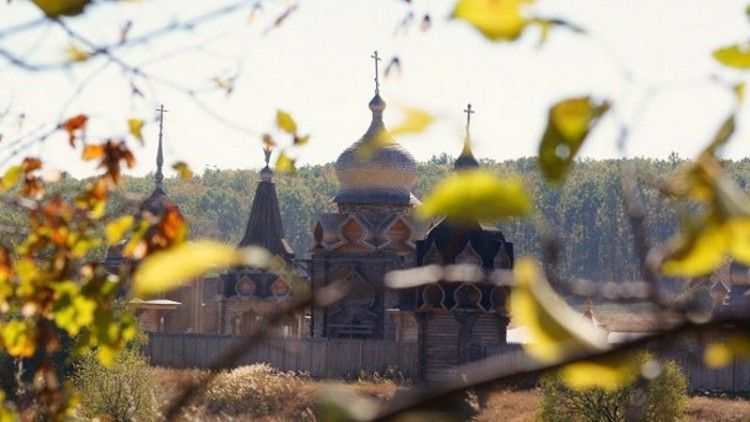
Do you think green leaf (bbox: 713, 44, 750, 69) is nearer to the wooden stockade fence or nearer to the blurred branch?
the blurred branch

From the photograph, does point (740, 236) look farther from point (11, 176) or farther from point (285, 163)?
point (285, 163)

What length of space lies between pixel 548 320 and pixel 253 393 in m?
23.4

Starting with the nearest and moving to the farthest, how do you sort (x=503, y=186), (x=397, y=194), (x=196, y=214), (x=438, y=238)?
(x=503, y=186)
(x=438, y=238)
(x=397, y=194)
(x=196, y=214)

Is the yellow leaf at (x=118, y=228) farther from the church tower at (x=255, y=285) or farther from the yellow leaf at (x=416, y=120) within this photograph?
the church tower at (x=255, y=285)

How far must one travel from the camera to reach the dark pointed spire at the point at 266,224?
3372 cm

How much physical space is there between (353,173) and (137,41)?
28482 millimetres

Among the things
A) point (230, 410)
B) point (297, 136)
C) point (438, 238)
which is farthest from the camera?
point (438, 238)

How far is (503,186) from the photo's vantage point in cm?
82

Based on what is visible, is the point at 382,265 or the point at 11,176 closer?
the point at 11,176

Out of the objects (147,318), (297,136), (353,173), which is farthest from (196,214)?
(297,136)

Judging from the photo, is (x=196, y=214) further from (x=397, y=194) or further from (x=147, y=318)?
(x=397, y=194)

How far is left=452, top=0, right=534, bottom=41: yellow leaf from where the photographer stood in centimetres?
92

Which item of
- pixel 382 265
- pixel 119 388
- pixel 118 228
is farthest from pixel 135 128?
pixel 382 265

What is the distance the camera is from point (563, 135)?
0.94 meters
